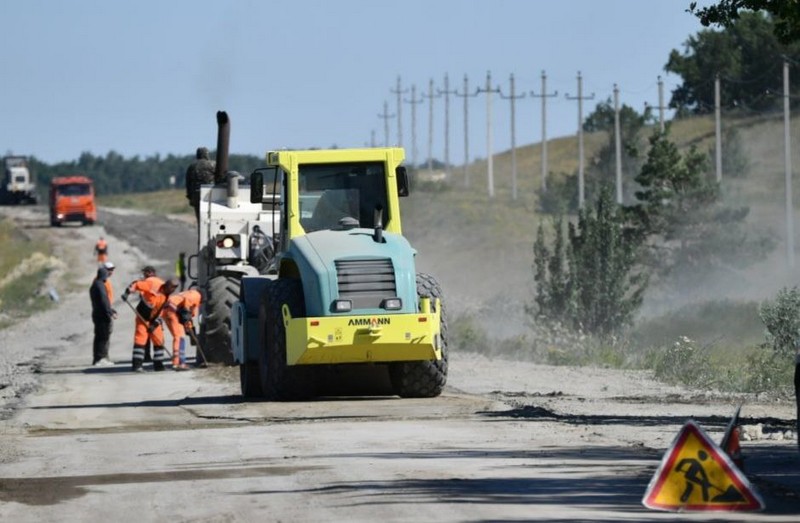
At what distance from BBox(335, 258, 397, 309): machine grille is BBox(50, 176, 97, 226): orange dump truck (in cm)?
7772

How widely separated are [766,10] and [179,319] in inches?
504

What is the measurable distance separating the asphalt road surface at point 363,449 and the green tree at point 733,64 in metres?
78.5

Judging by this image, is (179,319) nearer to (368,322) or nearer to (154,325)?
(154,325)

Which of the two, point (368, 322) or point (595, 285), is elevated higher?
point (368, 322)

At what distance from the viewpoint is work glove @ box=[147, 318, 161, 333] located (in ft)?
93.7

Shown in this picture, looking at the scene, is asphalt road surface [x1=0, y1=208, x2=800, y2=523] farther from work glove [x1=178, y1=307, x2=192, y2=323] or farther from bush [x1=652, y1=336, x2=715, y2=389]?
work glove [x1=178, y1=307, x2=192, y2=323]

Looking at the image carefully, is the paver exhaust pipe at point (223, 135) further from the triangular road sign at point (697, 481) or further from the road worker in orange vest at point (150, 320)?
the triangular road sign at point (697, 481)

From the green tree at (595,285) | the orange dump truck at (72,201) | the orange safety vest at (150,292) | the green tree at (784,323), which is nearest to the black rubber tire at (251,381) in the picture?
the orange safety vest at (150,292)

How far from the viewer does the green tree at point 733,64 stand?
10275 cm

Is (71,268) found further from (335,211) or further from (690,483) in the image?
(690,483)

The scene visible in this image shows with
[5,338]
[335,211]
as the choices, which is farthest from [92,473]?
[5,338]

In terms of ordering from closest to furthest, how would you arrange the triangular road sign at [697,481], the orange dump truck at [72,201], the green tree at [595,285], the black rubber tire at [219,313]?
the triangular road sign at [697,481] < the black rubber tire at [219,313] < the green tree at [595,285] < the orange dump truck at [72,201]

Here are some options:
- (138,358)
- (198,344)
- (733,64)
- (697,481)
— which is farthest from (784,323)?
(733,64)

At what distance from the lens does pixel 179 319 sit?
28.4 m
